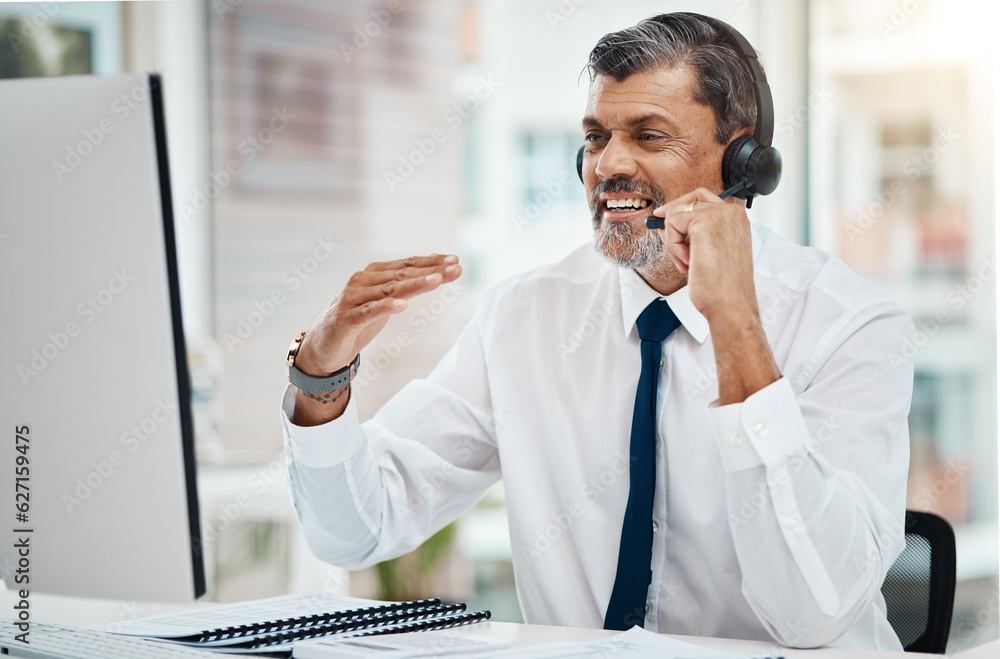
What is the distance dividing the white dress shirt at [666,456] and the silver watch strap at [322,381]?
0.05 metres

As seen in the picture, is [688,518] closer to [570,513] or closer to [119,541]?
[570,513]

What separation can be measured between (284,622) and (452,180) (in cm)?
254

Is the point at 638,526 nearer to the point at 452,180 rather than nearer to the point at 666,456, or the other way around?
the point at 666,456

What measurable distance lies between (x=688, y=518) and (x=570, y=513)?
7.7 inches

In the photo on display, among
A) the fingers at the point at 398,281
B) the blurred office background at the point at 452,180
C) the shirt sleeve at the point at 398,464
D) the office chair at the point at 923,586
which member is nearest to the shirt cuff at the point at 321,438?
the shirt sleeve at the point at 398,464

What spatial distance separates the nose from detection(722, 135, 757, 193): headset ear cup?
0.48 ft

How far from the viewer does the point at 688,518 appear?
1383mm

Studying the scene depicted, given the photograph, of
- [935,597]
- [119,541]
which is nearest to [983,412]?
A: [935,597]

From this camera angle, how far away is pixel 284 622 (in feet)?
3.52

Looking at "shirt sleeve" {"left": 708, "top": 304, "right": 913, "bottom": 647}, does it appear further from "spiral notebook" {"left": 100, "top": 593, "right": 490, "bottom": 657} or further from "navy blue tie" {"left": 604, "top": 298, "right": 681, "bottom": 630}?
"spiral notebook" {"left": 100, "top": 593, "right": 490, "bottom": 657}

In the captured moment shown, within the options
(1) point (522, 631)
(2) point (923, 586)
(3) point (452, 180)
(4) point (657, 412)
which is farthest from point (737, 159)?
(3) point (452, 180)

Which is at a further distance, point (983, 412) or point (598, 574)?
point (983, 412)

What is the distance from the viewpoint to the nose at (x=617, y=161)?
4.88 ft

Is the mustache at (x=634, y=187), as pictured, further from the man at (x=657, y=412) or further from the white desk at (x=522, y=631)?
the white desk at (x=522, y=631)
